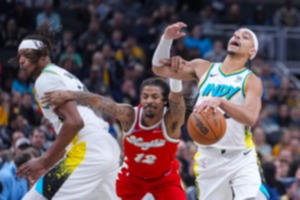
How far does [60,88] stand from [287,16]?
1477 cm

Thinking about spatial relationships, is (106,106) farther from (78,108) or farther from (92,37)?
(92,37)

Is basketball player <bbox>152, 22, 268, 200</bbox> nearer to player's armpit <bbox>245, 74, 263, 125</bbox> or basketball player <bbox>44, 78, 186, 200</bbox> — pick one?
player's armpit <bbox>245, 74, 263, 125</bbox>

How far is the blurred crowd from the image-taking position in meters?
16.5

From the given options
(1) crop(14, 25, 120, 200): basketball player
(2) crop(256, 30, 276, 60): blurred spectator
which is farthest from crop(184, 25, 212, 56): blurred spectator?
(1) crop(14, 25, 120, 200): basketball player

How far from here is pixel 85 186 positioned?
998 cm

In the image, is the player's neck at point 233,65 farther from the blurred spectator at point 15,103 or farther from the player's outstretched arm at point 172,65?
the blurred spectator at point 15,103

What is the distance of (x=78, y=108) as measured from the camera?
10227 mm

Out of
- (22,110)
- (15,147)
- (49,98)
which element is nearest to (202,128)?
(49,98)

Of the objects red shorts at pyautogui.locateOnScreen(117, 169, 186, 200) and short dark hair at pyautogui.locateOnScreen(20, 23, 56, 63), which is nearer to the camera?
short dark hair at pyautogui.locateOnScreen(20, 23, 56, 63)

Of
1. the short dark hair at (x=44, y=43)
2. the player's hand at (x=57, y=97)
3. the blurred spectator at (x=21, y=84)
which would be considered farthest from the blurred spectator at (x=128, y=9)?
the player's hand at (x=57, y=97)

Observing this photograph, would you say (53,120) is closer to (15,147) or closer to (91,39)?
(15,147)

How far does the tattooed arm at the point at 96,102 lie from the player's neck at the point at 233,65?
112cm

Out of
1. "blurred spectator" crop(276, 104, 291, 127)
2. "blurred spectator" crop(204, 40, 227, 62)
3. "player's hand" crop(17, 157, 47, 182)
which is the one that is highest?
"player's hand" crop(17, 157, 47, 182)

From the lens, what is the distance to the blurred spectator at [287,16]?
2400 centimetres
